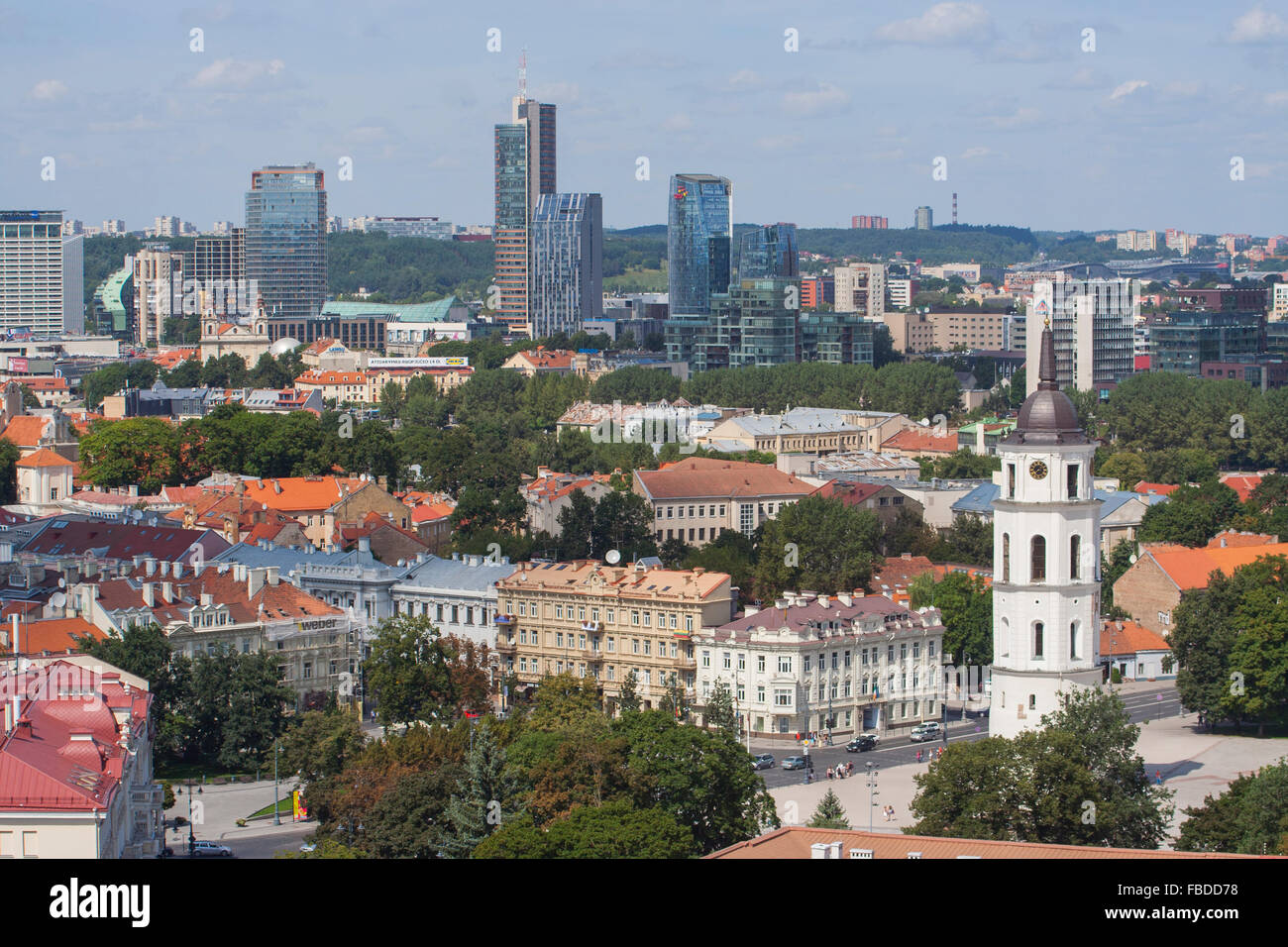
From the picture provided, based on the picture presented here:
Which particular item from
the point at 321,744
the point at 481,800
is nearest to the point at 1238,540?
the point at 321,744

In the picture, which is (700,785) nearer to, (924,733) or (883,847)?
(883,847)

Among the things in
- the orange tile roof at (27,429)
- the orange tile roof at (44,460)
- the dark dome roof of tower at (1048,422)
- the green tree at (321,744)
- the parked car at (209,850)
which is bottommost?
the parked car at (209,850)

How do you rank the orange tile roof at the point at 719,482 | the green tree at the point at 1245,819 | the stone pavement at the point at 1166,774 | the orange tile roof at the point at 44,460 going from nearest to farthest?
the green tree at the point at 1245,819 < the stone pavement at the point at 1166,774 < the orange tile roof at the point at 719,482 < the orange tile roof at the point at 44,460

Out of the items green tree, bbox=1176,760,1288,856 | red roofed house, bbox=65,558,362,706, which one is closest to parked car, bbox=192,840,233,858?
red roofed house, bbox=65,558,362,706

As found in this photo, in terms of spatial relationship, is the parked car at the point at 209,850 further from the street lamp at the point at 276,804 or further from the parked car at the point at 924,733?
the parked car at the point at 924,733

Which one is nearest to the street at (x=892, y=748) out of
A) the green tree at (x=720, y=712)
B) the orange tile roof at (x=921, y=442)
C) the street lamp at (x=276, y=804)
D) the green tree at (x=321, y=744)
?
the green tree at (x=720, y=712)
